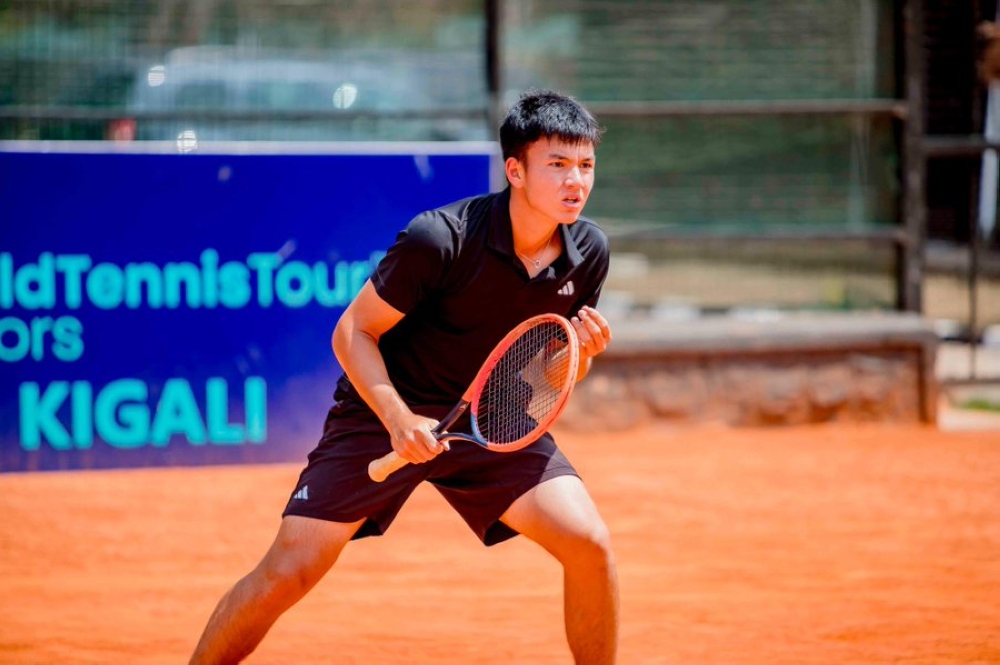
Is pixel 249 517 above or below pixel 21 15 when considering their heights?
below

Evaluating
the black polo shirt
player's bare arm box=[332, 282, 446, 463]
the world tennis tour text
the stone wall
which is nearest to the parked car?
the world tennis tour text

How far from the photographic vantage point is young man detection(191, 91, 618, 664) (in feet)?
11.1

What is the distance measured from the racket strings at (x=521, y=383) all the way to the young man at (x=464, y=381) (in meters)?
0.09

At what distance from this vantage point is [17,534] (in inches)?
235

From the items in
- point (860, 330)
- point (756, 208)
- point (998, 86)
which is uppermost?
point (998, 86)

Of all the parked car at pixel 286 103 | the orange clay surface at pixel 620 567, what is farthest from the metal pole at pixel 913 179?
the parked car at pixel 286 103

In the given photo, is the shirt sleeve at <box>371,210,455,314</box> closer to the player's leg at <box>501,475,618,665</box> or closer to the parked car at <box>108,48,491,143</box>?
the player's leg at <box>501,475,618,665</box>

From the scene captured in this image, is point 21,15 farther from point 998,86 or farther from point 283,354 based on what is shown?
point 998,86

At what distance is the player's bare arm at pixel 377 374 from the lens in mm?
3227

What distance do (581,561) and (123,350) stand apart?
4.18m

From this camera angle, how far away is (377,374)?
11.0ft

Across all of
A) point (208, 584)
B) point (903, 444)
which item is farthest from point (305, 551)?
point (903, 444)

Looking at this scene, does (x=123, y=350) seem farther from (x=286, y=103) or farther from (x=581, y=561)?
(x=581, y=561)

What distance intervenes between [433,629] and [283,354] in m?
2.90
